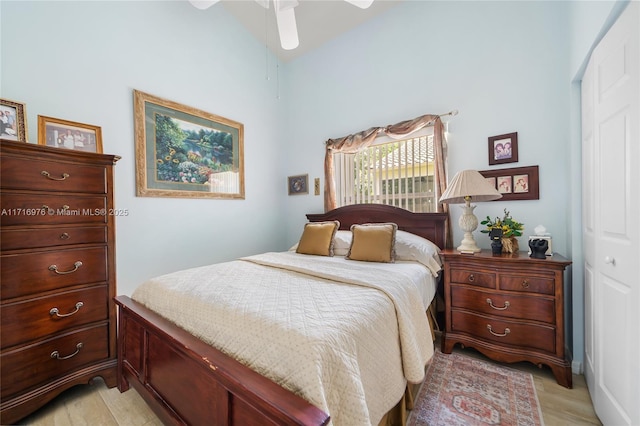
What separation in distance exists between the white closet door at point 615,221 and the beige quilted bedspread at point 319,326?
83cm

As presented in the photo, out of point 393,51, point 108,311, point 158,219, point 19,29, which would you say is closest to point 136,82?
point 19,29

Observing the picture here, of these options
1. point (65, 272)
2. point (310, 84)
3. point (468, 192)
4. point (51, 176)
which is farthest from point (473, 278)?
point (310, 84)

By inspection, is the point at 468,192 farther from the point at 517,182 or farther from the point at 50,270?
the point at 50,270

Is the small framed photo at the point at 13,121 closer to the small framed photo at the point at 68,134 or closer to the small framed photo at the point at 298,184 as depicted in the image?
the small framed photo at the point at 68,134

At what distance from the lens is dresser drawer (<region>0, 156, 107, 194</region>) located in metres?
1.42

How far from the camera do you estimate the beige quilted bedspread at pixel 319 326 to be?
0.85 m

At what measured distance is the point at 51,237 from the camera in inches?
61.4

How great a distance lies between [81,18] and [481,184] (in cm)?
352

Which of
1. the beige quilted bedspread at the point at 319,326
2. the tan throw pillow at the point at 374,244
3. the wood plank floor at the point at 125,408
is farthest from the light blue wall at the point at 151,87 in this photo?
the tan throw pillow at the point at 374,244

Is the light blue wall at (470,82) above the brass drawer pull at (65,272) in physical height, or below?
above

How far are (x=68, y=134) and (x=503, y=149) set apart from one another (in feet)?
11.9

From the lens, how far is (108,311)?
70.2 inches

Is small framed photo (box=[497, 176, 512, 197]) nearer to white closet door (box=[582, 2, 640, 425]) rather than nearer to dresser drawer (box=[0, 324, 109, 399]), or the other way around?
white closet door (box=[582, 2, 640, 425])

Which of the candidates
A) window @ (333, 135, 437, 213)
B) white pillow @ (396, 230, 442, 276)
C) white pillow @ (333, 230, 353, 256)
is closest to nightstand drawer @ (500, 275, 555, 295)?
white pillow @ (396, 230, 442, 276)
